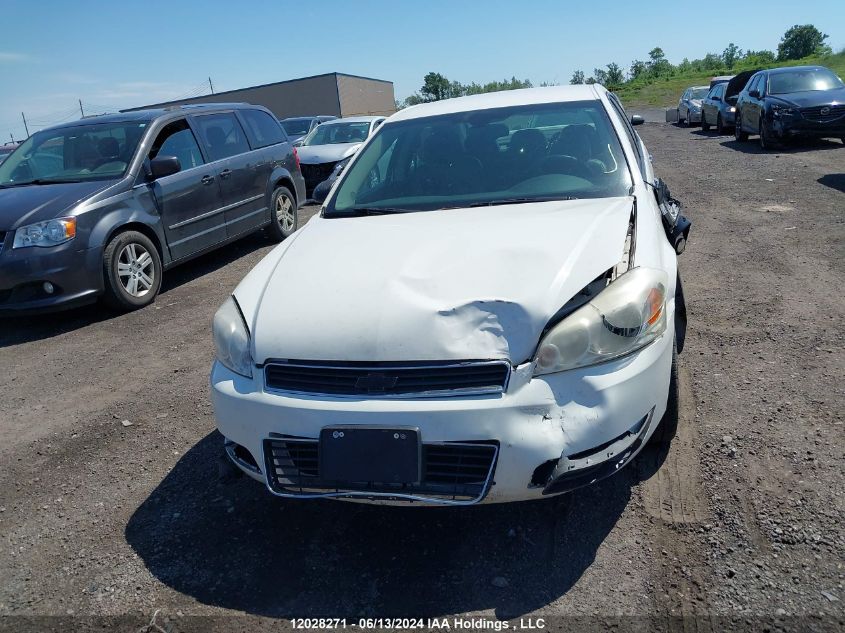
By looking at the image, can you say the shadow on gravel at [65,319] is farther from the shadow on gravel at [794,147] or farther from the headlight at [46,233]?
the shadow on gravel at [794,147]

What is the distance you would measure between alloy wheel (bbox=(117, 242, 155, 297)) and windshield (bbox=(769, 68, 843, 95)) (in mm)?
13440

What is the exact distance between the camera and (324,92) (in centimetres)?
4525

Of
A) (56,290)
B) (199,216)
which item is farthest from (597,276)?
(199,216)

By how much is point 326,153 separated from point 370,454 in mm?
11101

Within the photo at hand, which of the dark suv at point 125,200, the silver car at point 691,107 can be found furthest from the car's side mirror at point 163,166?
the silver car at point 691,107

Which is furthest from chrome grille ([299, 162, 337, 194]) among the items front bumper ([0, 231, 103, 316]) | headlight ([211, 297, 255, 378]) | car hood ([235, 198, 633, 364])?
headlight ([211, 297, 255, 378])

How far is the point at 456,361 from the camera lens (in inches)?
89.9

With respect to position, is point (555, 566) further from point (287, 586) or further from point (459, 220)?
point (459, 220)

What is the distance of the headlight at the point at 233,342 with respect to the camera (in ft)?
8.49

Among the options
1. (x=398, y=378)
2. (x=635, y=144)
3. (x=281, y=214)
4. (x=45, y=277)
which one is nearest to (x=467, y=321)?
→ (x=398, y=378)

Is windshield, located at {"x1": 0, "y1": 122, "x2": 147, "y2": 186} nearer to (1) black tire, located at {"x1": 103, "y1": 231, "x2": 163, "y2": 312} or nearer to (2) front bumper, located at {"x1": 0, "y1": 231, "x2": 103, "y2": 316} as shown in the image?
(1) black tire, located at {"x1": 103, "y1": 231, "x2": 163, "y2": 312}

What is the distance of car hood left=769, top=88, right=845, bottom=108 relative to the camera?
1287 centimetres

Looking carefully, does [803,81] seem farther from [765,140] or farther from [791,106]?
[765,140]

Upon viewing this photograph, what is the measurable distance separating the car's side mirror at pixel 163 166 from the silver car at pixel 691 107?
20.7 metres
